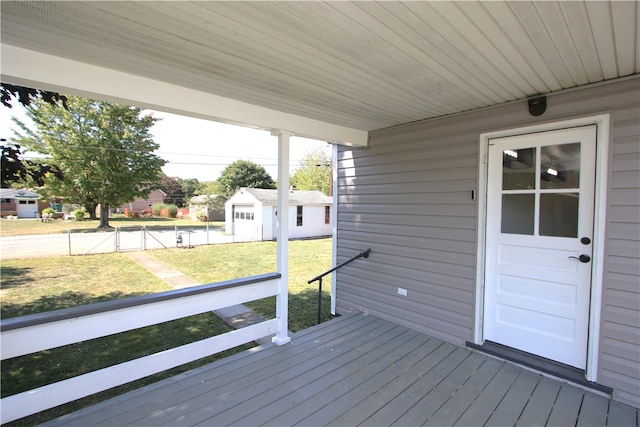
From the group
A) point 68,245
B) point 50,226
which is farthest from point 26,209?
point 68,245

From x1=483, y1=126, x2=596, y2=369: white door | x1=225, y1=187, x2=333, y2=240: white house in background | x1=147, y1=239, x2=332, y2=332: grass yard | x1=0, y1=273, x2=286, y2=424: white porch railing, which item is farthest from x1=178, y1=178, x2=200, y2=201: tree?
x1=483, y1=126, x2=596, y2=369: white door

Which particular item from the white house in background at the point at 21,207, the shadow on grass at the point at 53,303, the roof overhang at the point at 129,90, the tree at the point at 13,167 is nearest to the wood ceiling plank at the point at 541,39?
the roof overhang at the point at 129,90

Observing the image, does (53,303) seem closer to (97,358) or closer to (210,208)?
(97,358)

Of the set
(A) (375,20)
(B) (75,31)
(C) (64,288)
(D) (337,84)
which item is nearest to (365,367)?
(D) (337,84)

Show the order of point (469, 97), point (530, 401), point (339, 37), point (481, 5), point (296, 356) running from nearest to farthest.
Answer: point (481, 5) → point (339, 37) → point (530, 401) → point (469, 97) → point (296, 356)

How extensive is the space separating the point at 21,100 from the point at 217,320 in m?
3.42

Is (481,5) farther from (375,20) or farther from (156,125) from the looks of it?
(156,125)

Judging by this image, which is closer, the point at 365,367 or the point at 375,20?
the point at 375,20

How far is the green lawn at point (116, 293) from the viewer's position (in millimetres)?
2951

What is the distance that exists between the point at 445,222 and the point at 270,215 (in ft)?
41.2

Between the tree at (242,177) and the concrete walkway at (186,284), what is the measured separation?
69.7 ft

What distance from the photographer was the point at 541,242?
8.32ft

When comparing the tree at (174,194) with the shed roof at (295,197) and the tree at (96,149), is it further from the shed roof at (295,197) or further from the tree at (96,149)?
the shed roof at (295,197)

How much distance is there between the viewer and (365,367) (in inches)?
98.7
